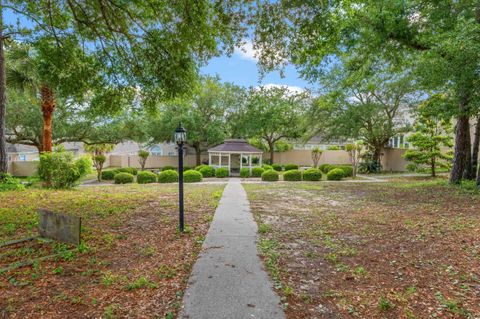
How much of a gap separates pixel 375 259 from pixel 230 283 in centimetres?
210

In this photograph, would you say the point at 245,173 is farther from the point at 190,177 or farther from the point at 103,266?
the point at 103,266

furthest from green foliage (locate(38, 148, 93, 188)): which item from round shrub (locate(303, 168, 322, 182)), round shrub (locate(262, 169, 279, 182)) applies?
round shrub (locate(303, 168, 322, 182))

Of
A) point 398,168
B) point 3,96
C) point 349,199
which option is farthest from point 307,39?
point 398,168

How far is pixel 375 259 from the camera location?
387 centimetres

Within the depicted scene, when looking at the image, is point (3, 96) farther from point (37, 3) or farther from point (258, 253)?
point (258, 253)

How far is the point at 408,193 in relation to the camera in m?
9.55

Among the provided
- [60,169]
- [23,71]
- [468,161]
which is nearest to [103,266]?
[60,169]

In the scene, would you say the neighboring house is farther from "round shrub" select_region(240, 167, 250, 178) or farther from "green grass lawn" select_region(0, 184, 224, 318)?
"green grass lawn" select_region(0, 184, 224, 318)

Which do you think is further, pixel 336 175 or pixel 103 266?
pixel 336 175

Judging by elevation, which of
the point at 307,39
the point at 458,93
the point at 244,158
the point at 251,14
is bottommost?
the point at 244,158

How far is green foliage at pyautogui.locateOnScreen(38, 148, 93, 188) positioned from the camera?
10.5 meters

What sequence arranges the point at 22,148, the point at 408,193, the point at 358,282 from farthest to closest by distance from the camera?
the point at 22,148 < the point at 408,193 < the point at 358,282

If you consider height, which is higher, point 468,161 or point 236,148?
point 236,148

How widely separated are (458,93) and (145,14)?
873 cm
